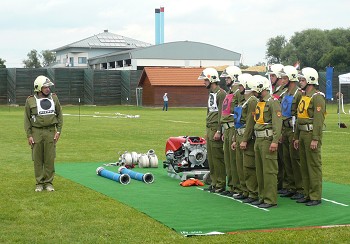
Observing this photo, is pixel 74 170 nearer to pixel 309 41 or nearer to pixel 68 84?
pixel 68 84

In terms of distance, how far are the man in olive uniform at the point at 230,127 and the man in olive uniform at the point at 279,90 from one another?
64 centimetres

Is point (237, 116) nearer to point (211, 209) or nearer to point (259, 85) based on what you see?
point (259, 85)

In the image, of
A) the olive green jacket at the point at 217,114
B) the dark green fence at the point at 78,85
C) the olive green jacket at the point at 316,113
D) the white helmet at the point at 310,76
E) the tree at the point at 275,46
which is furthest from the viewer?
the tree at the point at 275,46

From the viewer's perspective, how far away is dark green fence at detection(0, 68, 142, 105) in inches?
2546

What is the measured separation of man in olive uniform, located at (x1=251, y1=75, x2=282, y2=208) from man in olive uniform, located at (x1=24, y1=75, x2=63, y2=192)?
419 centimetres

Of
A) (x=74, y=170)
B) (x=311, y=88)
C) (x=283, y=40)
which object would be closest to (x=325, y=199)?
(x=311, y=88)

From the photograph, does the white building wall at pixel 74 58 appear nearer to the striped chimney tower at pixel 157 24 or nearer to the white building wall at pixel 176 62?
the striped chimney tower at pixel 157 24

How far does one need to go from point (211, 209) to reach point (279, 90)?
2.97 meters

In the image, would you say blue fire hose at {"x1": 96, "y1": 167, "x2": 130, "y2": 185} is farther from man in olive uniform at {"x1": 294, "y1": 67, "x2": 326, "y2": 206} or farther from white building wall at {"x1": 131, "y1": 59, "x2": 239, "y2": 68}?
white building wall at {"x1": 131, "y1": 59, "x2": 239, "y2": 68}

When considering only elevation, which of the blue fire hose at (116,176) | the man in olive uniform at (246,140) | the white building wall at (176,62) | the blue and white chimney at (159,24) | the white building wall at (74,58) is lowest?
the blue fire hose at (116,176)

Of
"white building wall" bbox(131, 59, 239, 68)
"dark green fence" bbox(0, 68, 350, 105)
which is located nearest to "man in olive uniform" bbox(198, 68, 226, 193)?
"dark green fence" bbox(0, 68, 350, 105)

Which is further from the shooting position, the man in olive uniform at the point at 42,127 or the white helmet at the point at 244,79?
the man in olive uniform at the point at 42,127

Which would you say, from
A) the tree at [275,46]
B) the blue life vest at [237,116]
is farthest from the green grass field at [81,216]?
the tree at [275,46]

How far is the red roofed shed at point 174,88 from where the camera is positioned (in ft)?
219
